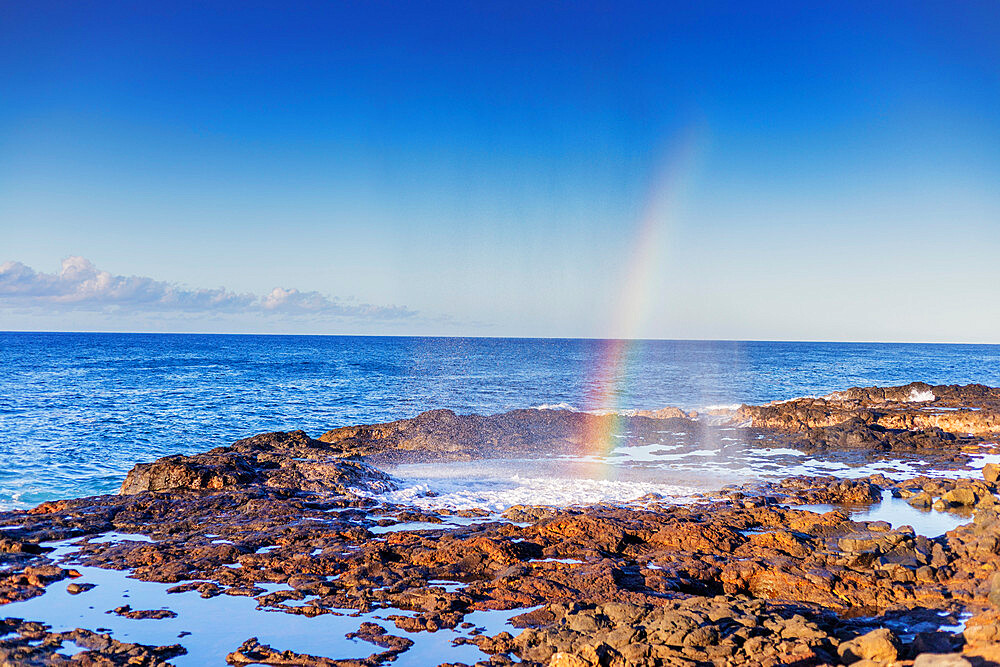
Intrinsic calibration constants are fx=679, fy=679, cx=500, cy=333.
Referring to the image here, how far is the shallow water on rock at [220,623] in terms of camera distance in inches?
312

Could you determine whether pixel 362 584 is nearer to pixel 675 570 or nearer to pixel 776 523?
pixel 675 570

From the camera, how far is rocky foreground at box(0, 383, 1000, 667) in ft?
25.0

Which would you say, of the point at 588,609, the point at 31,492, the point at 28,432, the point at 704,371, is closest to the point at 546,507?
the point at 588,609

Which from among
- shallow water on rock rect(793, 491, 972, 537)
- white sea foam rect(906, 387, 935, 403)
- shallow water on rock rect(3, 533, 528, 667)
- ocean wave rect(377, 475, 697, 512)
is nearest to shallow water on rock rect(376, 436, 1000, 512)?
ocean wave rect(377, 475, 697, 512)

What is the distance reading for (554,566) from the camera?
1079 centimetres

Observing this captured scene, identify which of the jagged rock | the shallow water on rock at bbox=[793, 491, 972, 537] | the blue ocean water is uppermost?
the jagged rock

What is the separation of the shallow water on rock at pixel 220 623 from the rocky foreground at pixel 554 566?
16cm

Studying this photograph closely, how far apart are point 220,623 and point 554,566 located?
4913mm

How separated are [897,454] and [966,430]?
6.68 m

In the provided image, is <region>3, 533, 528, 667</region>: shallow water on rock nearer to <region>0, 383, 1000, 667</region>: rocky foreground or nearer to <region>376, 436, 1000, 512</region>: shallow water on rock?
<region>0, 383, 1000, 667</region>: rocky foreground

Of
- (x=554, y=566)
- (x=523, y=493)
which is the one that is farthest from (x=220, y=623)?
(x=523, y=493)

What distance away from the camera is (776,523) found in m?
13.6

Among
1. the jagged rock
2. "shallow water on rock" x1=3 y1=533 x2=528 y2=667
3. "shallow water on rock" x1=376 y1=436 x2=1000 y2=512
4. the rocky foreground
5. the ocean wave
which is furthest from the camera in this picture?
"shallow water on rock" x1=376 y1=436 x2=1000 y2=512

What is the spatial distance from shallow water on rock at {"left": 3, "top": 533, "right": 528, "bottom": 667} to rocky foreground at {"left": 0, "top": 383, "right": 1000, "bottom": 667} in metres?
0.16
